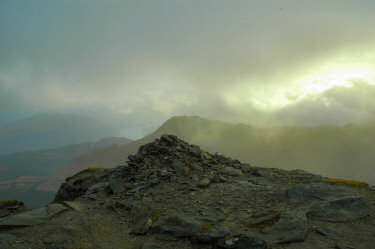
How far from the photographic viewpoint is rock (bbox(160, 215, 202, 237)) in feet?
34.2

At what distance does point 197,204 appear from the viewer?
13.5 m

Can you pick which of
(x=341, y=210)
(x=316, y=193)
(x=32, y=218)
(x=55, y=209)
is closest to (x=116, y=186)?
(x=55, y=209)

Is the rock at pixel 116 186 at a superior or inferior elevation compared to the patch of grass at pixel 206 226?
superior

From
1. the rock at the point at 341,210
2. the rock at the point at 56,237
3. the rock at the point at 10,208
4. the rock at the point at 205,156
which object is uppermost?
the rock at the point at 205,156

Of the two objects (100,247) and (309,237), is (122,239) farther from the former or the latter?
(309,237)

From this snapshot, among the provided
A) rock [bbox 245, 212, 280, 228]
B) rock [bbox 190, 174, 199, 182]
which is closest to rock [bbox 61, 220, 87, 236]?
rock [bbox 190, 174, 199, 182]

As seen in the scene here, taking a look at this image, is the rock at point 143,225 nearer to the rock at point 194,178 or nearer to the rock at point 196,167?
the rock at point 194,178

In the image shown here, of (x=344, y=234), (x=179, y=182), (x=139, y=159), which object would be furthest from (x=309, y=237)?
(x=139, y=159)

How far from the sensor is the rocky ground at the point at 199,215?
9797 mm

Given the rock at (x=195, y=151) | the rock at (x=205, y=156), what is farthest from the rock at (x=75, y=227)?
the rock at (x=205, y=156)

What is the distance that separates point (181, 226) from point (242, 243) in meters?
3.26

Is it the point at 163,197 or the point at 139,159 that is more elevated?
the point at 139,159

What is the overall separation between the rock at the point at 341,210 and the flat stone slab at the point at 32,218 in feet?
50.3

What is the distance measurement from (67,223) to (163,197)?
5844 mm
